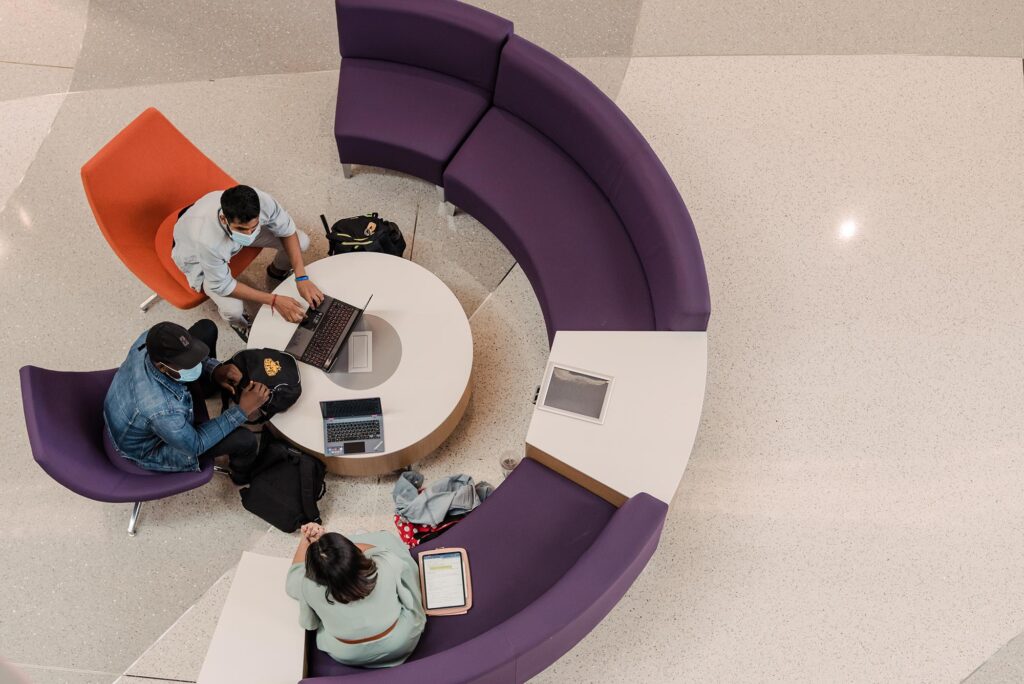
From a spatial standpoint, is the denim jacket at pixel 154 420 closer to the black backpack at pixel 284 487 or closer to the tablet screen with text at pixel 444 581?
the black backpack at pixel 284 487

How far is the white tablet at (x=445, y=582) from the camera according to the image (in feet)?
10.7

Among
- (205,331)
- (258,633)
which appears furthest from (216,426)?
(258,633)

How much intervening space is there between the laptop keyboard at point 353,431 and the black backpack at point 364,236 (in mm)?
1031

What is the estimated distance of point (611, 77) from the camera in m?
5.07

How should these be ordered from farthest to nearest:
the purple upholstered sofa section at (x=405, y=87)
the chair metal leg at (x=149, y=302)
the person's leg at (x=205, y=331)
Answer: the chair metal leg at (x=149, y=302)
the purple upholstered sofa section at (x=405, y=87)
the person's leg at (x=205, y=331)

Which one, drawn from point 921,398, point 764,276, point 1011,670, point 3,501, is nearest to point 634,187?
point 764,276

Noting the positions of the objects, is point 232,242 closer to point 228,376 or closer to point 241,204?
point 241,204

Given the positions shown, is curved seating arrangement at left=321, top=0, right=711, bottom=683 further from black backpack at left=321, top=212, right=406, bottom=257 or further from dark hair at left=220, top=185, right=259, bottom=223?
dark hair at left=220, top=185, right=259, bottom=223

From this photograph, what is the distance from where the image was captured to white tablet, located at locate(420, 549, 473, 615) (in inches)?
128

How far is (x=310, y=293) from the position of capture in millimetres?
3795

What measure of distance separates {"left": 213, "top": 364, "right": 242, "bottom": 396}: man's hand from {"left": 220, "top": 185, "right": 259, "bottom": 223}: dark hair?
2.26 ft

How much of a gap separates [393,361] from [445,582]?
3.46 feet

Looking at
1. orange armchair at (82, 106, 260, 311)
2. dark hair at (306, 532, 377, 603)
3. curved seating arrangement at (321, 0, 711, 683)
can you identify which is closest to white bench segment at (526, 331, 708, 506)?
curved seating arrangement at (321, 0, 711, 683)

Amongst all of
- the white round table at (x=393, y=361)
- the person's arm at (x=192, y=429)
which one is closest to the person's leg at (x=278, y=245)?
the white round table at (x=393, y=361)
